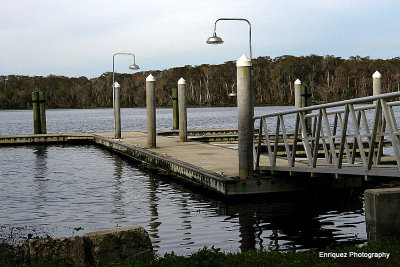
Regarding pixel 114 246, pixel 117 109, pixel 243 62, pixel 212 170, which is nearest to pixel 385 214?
pixel 114 246

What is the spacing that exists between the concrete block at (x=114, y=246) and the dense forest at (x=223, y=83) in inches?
5061

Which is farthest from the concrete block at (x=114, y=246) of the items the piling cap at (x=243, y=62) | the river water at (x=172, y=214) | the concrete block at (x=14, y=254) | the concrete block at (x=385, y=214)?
the piling cap at (x=243, y=62)

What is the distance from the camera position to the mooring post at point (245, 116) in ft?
39.1

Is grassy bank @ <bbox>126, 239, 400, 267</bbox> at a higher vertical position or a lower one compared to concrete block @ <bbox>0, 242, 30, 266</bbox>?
lower

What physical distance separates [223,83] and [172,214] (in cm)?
14178

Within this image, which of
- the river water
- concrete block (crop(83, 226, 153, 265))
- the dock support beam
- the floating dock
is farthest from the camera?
the dock support beam

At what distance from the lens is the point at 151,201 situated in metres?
13.0

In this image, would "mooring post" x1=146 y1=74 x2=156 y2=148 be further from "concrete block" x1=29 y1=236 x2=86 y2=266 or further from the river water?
"concrete block" x1=29 y1=236 x2=86 y2=266

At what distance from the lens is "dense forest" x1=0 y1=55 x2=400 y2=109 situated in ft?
456

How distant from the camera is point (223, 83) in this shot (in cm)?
15225

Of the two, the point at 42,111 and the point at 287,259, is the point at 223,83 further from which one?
the point at 287,259

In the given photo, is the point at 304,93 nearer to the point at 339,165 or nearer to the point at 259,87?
the point at 339,165

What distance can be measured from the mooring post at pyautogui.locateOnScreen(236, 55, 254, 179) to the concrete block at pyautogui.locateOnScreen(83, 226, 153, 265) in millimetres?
5714

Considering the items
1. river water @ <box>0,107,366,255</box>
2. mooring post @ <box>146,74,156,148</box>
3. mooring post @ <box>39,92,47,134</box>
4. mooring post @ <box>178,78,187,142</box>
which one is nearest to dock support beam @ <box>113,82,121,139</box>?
mooring post @ <box>178,78,187,142</box>
